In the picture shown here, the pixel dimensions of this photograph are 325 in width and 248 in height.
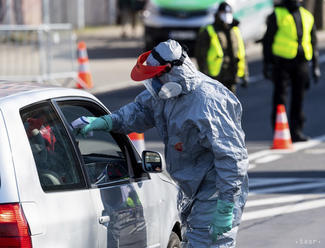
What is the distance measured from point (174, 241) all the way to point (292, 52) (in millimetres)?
7539

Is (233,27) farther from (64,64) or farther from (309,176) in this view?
(64,64)

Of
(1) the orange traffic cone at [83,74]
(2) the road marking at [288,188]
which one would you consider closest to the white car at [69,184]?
(2) the road marking at [288,188]

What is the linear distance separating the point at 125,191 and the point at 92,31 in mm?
28084

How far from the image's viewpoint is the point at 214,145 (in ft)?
17.1

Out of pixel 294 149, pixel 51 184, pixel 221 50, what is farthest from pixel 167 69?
pixel 294 149

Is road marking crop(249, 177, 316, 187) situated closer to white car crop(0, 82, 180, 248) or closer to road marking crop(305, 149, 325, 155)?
road marking crop(305, 149, 325, 155)

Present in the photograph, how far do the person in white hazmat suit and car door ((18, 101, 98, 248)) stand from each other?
483mm

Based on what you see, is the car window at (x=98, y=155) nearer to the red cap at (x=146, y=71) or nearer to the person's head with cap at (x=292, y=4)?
the red cap at (x=146, y=71)

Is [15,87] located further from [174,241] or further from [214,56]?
[214,56]

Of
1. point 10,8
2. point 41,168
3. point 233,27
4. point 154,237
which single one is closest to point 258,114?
point 233,27

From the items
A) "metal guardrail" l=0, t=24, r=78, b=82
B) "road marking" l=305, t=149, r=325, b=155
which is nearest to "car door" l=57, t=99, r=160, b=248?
"road marking" l=305, t=149, r=325, b=155

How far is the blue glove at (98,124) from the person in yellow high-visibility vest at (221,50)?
22.6ft

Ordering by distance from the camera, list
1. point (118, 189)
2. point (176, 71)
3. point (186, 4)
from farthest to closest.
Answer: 1. point (186, 4)
2. point (176, 71)
3. point (118, 189)

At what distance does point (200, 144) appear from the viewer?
5.34 meters
